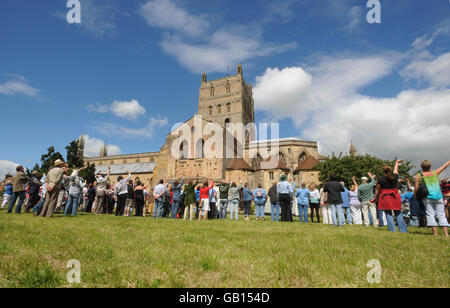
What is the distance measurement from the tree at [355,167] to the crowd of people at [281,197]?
60.3ft

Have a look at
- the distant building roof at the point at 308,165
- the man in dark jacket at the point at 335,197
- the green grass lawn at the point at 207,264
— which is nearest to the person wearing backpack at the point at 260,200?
the man in dark jacket at the point at 335,197

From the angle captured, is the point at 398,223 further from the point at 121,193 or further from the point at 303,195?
the point at 121,193

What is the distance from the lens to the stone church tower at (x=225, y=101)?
173 ft

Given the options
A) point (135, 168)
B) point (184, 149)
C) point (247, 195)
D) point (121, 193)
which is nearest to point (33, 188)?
point (121, 193)

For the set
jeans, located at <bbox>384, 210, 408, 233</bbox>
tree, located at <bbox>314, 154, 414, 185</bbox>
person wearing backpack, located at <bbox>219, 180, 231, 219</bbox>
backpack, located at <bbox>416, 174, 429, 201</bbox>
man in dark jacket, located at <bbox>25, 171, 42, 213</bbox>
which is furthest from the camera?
tree, located at <bbox>314, 154, 414, 185</bbox>

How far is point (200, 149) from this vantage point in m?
31.9

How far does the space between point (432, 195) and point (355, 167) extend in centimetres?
2499

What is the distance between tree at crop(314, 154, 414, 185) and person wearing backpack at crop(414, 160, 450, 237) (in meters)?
23.6

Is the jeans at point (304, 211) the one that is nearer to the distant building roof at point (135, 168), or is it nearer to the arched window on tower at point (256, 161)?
the arched window on tower at point (256, 161)

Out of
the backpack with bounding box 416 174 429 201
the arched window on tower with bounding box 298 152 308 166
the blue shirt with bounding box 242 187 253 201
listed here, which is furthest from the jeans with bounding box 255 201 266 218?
the arched window on tower with bounding box 298 152 308 166

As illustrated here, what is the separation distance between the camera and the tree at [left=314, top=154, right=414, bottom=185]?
2836 centimetres

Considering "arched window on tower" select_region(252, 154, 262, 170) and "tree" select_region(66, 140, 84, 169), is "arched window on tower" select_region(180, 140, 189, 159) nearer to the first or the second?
"arched window on tower" select_region(252, 154, 262, 170)
